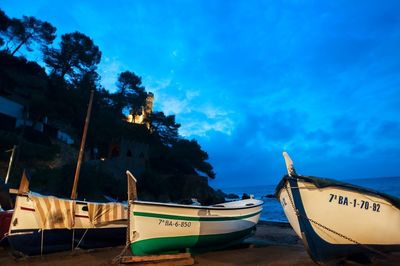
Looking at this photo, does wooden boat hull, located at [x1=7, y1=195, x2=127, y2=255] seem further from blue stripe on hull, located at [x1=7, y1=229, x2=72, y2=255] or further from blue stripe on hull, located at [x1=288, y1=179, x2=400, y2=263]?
blue stripe on hull, located at [x1=288, y1=179, x2=400, y2=263]

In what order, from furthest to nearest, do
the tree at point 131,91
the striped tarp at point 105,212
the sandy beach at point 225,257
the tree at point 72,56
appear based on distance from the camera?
1. the tree at point 131,91
2. the tree at point 72,56
3. the striped tarp at point 105,212
4. the sandy beach at point 225,257

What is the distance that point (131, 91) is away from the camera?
184 ft

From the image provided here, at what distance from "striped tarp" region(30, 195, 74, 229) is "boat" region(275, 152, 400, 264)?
7.43 m

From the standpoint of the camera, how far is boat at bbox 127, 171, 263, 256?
888 centimetres

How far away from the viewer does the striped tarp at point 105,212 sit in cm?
1143

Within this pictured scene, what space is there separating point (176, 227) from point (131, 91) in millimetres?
49017

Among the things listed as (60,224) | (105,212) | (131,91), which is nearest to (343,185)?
(105,212)

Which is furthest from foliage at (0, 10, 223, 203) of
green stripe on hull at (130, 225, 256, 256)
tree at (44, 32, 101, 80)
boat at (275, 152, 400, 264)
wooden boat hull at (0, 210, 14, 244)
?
boat at (275, 152, 400, 264)

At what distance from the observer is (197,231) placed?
9922mm

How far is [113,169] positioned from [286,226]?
2269cm

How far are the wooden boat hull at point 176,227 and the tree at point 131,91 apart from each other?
150 ft

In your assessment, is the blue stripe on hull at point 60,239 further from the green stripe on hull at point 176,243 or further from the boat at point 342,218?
the boat at point 342,218

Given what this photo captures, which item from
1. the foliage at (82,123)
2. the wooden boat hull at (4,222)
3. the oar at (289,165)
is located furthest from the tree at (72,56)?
the oar at (289,165)

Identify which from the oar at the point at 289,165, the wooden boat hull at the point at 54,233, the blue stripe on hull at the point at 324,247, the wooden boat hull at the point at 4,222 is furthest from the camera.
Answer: the wooden boat hull at the point at 4,222
